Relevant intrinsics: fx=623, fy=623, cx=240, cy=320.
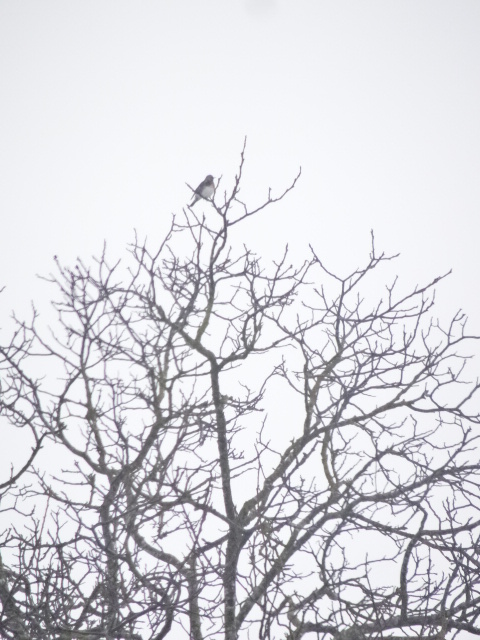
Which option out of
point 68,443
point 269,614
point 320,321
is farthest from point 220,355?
point 269,614

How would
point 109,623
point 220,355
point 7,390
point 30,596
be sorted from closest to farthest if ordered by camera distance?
point 109,623 < point 30,596 < point 7,390 < point 220,355

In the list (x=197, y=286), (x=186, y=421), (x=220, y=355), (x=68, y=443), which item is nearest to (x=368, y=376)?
(x=220, y=355)

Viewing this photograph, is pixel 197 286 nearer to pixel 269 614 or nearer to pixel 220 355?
pixel 220 355

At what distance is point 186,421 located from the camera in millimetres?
3203

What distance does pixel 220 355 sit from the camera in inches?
192

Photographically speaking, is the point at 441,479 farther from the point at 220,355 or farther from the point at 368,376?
the point at 220,355

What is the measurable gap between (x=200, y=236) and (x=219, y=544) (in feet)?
6.74

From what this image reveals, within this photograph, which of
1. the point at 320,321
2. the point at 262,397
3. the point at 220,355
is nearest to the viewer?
the point at 262,397

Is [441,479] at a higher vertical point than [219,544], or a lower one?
higher

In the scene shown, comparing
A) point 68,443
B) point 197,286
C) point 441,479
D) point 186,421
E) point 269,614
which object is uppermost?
point 197,286

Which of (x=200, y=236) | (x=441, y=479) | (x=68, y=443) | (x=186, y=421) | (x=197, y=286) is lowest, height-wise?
(x=186, y=421)

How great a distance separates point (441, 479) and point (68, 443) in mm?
2891

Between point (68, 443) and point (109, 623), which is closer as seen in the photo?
point (109, 623)

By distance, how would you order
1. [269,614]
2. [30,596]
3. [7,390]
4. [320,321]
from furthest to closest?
[320,321] → [7,390] → [30,596] → [269,614]
